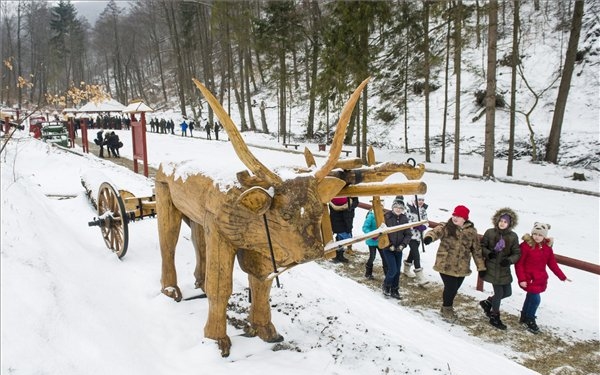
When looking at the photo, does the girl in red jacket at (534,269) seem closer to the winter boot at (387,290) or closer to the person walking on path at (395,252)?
the person walking on path at (395,252)

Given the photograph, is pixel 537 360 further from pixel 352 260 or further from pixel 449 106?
pixel 449 106

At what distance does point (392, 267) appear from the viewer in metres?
6.11

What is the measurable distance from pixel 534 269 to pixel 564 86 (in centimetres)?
1623

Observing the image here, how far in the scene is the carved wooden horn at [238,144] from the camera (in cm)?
287

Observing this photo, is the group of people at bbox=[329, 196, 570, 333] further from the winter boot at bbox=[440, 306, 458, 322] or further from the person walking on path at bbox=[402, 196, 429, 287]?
the person walking on path at bbox=[402, 196, 429, 287]

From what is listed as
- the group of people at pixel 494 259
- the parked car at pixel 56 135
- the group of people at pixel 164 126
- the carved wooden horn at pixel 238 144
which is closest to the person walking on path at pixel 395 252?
the group of people at pixel 494 259

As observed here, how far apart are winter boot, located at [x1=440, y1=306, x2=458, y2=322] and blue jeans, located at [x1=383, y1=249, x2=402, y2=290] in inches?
29.8

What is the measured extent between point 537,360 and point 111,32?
205 ft

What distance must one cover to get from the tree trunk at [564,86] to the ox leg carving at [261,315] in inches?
753

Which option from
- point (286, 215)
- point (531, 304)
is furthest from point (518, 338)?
point (286, 215)

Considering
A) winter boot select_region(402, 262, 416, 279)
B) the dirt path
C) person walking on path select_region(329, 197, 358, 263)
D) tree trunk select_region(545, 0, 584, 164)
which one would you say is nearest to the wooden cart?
person walking on path select_region(329, 197, 358, 263)

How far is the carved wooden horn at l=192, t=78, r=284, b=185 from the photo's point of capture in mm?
2866

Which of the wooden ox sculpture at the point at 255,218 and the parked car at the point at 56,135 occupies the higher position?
the parked car at the point at 56,135

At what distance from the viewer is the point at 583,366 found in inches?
180
